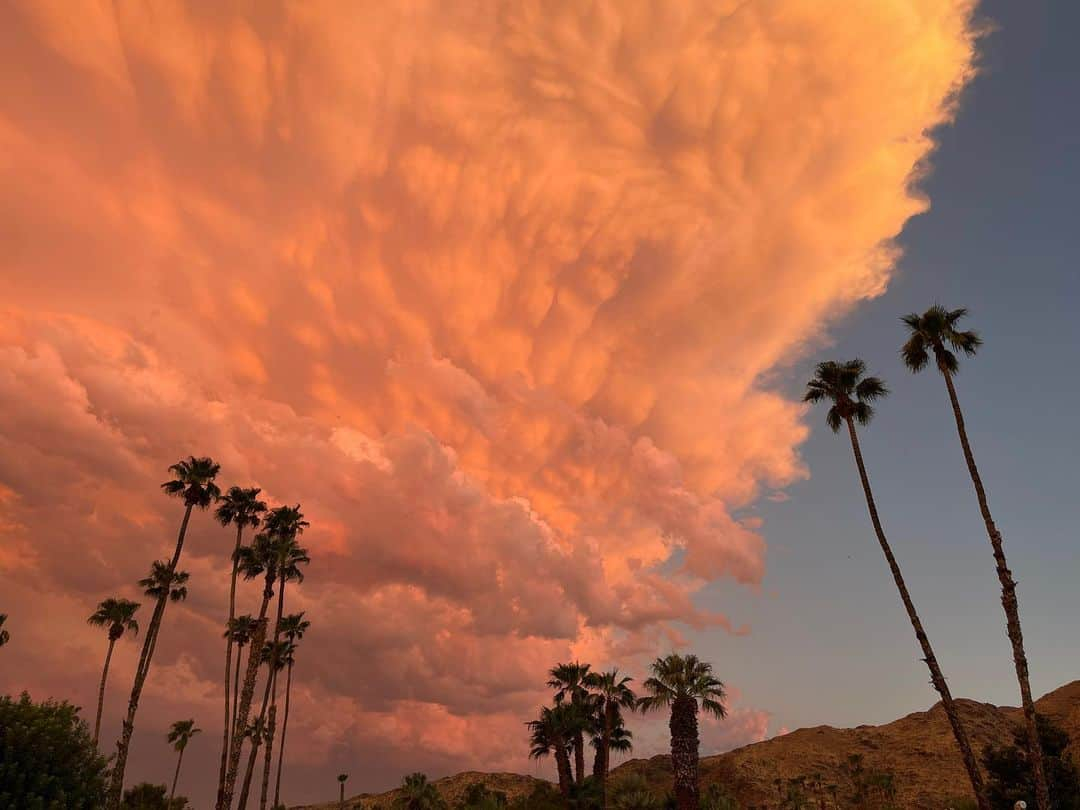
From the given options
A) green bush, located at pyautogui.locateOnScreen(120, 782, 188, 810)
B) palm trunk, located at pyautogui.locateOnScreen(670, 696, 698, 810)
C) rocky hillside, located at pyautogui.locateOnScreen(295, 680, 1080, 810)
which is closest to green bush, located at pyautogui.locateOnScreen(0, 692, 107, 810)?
palm trunk, located at pyautogui.locateOnScreen(670, 696, 698, 810)

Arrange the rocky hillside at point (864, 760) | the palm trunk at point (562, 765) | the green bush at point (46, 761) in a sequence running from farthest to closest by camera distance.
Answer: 1. the rocky hillside at point (864, 760)
2. the palm trunk at point (562, 765)
3. the green bush at point (46, 761)

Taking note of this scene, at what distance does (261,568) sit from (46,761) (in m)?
31.6

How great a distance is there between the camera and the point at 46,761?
2542cm

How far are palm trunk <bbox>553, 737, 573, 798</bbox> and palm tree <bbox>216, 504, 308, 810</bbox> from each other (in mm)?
25568

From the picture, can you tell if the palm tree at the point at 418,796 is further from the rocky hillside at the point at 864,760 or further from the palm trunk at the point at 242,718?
the rocky hillside at the point at 864,760

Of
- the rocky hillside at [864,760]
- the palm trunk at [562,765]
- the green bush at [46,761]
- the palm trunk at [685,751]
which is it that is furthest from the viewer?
the rocky hillside at [864,760]

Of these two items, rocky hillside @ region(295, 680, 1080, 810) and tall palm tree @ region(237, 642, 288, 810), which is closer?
tall palm tree @ region(237, 642, 288, 810)

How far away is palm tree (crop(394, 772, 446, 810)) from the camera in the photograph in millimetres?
62719

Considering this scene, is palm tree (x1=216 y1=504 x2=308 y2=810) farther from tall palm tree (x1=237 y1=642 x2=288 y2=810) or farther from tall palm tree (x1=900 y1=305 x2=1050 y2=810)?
tall palm tree (x1=900 y1=305 x2=1050 y2=810)

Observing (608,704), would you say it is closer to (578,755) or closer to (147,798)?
(578,755)

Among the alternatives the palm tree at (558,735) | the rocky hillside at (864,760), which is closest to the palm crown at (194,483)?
the palm tree at (558,735)

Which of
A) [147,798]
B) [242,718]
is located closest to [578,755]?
[242,718]

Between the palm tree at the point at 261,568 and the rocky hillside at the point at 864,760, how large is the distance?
60729 mm

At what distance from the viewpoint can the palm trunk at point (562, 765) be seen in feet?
182
